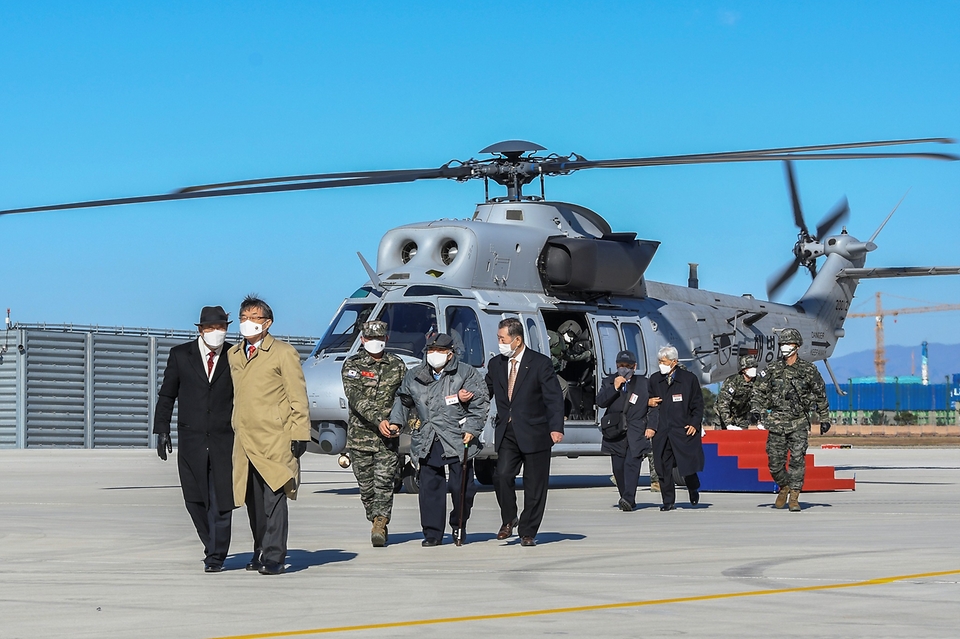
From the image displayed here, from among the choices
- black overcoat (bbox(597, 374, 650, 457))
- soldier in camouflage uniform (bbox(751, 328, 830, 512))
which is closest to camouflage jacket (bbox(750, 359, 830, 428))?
soldier in camouflage uniform (bbox(751, 328, 830, 512))

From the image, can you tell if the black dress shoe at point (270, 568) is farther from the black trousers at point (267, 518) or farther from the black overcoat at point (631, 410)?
the black overcoat at point (631, 410)

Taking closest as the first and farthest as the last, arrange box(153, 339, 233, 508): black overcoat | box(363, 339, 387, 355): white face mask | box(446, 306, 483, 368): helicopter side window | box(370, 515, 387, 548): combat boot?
1. box(153, 339, 233, 508): black overcoat
2. box(370, 515, 387, 548): combat boot
3. box(363, 339, 387, 355): white face mask
4. box(446, 306, 483, 368): helicopter side window

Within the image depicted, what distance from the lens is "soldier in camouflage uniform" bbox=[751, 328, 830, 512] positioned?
1525cm

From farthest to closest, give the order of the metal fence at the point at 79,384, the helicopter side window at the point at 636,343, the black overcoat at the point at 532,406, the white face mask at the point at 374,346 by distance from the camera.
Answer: the metal fence at the point at 79,384, the helicopter side window at the point at 636,343, the white face mask at the point at 374,346, the black overcoat at the point at 532,406

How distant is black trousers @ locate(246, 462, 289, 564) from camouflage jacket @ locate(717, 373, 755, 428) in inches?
409

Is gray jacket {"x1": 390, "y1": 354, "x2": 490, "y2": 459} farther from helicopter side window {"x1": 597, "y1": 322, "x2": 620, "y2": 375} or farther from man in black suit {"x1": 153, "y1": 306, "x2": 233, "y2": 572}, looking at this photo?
helicopter side window {"x1": 597, "y1": 322, "x2": 620, "y2": 375}

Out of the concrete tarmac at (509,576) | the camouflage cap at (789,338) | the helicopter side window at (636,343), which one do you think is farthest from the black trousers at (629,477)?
the helicopter side window at (636,343)

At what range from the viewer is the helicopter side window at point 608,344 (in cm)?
1916

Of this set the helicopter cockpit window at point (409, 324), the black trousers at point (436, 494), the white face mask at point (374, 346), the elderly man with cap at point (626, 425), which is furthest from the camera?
the helicopter cockpit window at point (409, 324)

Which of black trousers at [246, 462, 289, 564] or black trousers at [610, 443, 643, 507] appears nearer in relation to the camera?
black trousers at [246, 462, 289, 564]

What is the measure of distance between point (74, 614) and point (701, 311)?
1558cm

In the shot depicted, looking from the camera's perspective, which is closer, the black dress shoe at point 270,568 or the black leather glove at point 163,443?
the black dress shoe at point 270,568

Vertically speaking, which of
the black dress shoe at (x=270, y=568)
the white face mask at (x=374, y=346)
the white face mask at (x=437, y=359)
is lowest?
the black dress shoe at (x=270, y=568)

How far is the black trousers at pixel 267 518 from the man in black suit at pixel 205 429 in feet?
0.55
